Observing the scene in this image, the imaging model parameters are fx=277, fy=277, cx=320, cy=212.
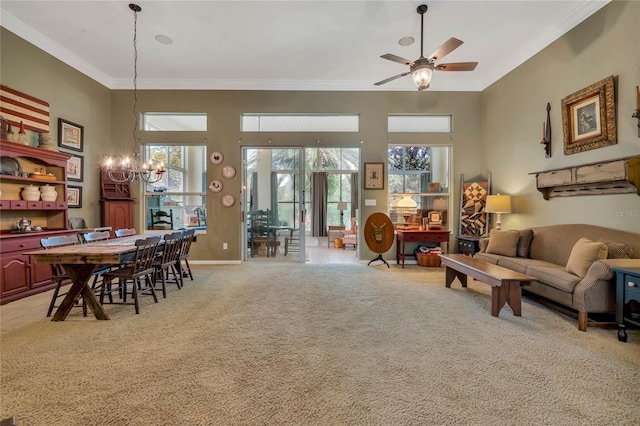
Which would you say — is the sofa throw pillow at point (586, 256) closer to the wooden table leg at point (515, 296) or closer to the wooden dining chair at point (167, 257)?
the wooden table leg at point (515, 296)

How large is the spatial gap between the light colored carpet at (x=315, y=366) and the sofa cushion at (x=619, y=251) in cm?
75

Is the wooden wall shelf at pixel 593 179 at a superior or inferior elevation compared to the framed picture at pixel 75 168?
inferior

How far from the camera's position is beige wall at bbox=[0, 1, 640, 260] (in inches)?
127

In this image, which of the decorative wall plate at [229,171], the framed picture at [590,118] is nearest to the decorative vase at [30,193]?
the decorative wall plate at [229,171]

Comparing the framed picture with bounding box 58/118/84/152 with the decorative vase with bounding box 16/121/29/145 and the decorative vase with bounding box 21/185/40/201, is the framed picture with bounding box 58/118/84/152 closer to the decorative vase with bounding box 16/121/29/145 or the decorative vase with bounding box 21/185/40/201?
the decorative vase with bounding box 16/121/29/145

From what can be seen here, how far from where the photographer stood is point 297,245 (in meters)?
6.03

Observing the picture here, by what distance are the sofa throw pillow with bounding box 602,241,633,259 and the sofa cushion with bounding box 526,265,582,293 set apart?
0.44 m

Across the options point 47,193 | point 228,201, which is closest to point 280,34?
point 228,201

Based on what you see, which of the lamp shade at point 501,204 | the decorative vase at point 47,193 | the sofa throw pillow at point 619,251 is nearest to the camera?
the sofa throw pillow at point 619,251

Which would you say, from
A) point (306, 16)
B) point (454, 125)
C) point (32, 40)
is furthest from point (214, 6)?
point (454, 125)

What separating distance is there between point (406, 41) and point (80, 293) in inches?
213

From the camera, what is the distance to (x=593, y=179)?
3320mm

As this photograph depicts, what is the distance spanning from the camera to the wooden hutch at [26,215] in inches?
134

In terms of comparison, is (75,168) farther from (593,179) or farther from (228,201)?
(593,179)
